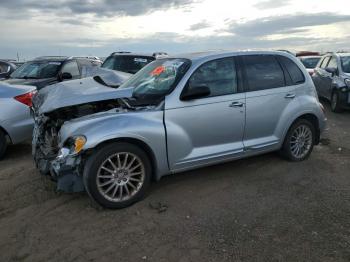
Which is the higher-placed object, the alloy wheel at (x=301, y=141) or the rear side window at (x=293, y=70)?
the rear side window at (x=293, y=70)

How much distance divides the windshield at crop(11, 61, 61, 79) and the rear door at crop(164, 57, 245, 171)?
6101 mm

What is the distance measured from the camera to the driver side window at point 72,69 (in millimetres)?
10378

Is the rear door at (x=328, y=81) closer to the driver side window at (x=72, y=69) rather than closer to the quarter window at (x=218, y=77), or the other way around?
the quarter window at (x=218, y=77)

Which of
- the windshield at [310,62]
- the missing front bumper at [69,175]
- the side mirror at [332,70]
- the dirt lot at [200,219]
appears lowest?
the dirt lot at [200,219]

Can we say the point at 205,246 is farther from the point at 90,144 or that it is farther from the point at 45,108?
the point at 45,108

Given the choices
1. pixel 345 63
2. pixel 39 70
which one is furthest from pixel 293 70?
pixel 39 70

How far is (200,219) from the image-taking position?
425 centimetres

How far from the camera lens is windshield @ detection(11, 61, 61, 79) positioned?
10.1 m

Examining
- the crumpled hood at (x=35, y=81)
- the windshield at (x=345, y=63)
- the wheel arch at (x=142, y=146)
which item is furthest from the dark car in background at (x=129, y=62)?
the wheel arch at (x=142, y=146)

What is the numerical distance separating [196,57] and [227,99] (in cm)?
→ 69

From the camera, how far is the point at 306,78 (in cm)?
602

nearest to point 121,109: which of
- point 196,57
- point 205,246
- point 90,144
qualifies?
point 90,144

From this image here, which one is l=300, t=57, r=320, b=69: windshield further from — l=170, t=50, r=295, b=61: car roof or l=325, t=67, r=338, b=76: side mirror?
l=170, t=50, r=295, b=61: car roof

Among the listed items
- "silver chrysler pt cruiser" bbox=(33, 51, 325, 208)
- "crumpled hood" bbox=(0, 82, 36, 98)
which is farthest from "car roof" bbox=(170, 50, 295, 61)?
"crumpled hood" bbox=(0, 82, 36, 98)
